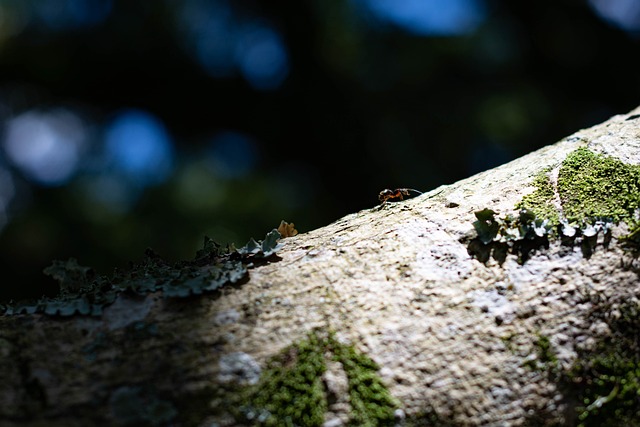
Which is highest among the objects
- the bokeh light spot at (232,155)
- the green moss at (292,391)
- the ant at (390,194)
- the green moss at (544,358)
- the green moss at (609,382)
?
the bokeh light spot at (232,155)

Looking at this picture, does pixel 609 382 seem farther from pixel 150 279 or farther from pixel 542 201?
pixel 150 279

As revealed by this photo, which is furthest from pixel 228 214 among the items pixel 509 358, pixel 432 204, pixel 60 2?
pixel 509 358

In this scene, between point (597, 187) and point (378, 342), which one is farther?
point (597, 187)

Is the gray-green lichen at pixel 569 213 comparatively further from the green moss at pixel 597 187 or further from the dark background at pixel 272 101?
the dark background at pixel 272 101

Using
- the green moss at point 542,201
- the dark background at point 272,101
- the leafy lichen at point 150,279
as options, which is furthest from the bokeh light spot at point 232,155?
the green moss at point 542,201

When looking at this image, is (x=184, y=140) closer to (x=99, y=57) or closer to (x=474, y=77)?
(x=99, y=57)

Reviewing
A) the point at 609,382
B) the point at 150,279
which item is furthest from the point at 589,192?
the point at 150,279
